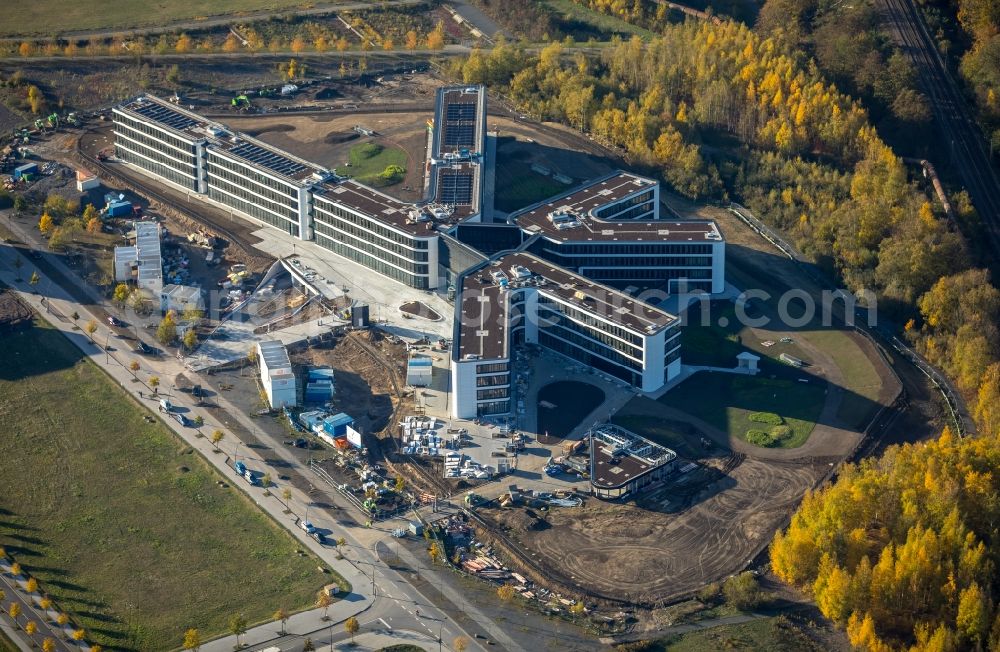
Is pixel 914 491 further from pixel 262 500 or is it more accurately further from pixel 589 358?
pixel 262 500

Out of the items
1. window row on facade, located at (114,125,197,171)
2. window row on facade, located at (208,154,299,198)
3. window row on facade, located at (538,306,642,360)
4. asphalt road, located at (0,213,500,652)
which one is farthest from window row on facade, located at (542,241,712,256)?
window row on facade, located at (114,125,197,171)

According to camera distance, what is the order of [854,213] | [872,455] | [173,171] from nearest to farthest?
[872,455] < [854,213] < [173,171]

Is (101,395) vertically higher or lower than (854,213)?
lower

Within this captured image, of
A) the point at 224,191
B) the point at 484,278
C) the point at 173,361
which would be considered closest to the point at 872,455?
the point at 484,278

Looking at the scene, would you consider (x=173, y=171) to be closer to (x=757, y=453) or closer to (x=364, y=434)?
(x=364, y=434)

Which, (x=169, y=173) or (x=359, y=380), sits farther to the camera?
(x=169, y=173)

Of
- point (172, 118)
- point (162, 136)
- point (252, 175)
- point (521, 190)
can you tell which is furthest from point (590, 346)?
point (172, 118)

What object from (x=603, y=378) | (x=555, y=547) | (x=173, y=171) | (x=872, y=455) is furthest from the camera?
(x=173, y=171)
